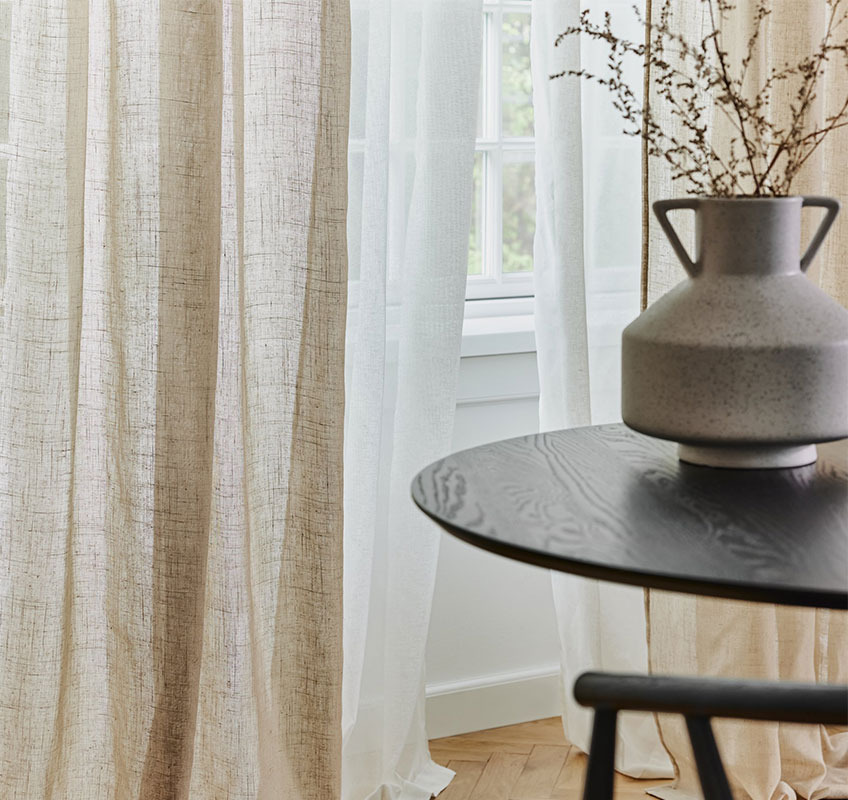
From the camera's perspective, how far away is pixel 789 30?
7.57 feet

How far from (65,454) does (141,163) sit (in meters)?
0.49

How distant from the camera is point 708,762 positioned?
996 mm

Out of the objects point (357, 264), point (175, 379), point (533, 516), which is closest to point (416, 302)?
point (357, 264)

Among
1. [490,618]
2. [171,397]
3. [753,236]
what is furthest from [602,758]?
[490,618]

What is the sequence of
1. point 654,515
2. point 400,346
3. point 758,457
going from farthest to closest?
point 400,346 < point 758,457 < point 654,515

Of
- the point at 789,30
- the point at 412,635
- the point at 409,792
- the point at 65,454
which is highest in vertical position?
the point at 789,30

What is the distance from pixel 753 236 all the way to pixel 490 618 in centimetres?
152

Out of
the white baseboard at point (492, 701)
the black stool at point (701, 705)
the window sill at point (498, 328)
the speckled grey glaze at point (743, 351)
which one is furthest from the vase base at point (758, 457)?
the white baseboard at point (492, 701)

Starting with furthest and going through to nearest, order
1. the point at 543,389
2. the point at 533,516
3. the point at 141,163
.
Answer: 1. the point at 543,389
2. the point at 141,163
3. the point at 533,516

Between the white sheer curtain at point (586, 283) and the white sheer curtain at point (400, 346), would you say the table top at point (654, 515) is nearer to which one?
the white sheer curtain at point (400, 346)

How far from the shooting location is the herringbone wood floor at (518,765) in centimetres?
231

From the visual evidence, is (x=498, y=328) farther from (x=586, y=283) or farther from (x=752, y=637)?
(x=752, y=637)

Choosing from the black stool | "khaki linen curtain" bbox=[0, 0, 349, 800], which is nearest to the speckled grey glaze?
the black stool

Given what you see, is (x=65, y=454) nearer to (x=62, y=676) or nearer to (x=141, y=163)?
(x=62, y=676)
